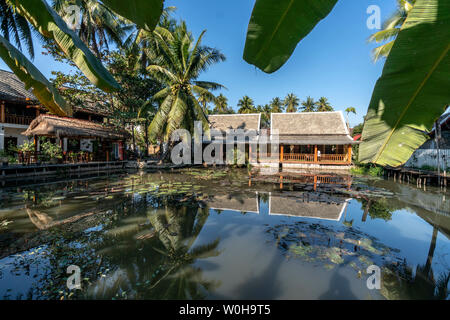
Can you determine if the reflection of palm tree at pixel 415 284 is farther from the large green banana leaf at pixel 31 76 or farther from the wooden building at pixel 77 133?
the wooden building at pixel 77 133

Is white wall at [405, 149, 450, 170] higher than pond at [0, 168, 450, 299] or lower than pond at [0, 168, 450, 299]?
higher

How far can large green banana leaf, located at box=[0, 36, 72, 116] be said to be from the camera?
1634mm

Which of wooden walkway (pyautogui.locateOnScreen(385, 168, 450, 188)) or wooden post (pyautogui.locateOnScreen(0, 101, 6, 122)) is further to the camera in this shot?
wooden post (pyautogui.locateOnScreen(0, 101, 6, 122))

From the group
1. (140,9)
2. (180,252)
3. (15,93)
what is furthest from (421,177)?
(15,93)

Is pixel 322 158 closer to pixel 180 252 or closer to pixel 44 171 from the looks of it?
pixel 180 252

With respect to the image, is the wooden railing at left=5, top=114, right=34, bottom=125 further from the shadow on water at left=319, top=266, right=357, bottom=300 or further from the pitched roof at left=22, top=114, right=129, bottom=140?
the shadow on water at left=319, top=266, right=357, bottom=300

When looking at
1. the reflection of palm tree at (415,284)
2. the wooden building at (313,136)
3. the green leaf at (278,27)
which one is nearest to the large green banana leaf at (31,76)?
the green leaf at (278,27)

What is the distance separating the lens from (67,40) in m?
1.64

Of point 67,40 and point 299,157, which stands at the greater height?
point 67,40

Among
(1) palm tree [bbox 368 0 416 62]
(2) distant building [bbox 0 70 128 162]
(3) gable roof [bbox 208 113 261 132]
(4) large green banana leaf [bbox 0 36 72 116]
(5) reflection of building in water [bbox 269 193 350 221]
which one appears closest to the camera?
(4) large green banana leaf [bbox 0 36 72 116]

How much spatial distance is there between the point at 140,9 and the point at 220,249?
3.63m

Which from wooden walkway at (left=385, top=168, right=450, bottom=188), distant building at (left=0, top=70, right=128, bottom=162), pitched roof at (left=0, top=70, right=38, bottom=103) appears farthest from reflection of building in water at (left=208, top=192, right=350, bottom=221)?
Answer: pitched roof at (left=0, top=70, right=38, bottom=103)

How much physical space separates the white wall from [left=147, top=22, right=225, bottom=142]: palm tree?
46.2 ft

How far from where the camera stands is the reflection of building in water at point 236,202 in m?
6.32
